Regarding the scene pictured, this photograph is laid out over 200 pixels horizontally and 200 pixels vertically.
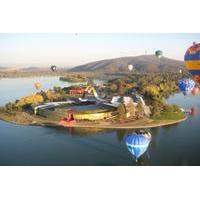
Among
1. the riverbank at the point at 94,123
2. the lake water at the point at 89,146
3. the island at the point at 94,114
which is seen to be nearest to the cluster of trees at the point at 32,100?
the island at the point at 94,114

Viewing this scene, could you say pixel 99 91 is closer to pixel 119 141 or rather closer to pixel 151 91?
pixel 151 91

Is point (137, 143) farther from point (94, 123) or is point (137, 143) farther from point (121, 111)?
point (121, 111)

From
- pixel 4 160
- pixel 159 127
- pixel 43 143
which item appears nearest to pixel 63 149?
pixel 43 143

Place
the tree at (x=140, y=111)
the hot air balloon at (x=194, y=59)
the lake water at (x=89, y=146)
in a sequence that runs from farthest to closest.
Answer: the tree at (x=140, y=111) < the hot air balloon at (x=194, y=59) < the lake water at (x=89, y=146)

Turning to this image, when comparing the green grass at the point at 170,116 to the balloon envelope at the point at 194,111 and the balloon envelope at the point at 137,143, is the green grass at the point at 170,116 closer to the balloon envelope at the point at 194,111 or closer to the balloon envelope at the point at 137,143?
the balloon envelope at the point at 194,111

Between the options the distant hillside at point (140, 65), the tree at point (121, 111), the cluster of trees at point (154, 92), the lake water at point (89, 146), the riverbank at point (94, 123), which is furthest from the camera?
the distant hillside at point (140, 65)

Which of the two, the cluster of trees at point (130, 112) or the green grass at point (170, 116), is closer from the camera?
the cluster of trees at point (130, 112)
